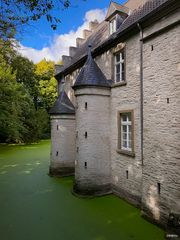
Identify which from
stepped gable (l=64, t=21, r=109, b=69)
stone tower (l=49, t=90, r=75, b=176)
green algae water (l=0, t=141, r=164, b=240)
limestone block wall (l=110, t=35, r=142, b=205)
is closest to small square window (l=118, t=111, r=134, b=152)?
limestone block wall (l=110, t=35, r=142, b=205)

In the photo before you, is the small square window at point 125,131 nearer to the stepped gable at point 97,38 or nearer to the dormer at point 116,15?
the dormer at point 116,15

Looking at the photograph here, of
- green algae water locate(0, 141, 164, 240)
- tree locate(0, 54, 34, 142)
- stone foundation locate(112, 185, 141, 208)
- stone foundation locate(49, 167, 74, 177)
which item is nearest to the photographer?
green algae water locate(0, 141, 164, 240)

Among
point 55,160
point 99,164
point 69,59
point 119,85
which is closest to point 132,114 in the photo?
point 119,85

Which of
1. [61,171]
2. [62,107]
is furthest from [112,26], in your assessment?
[61,171]

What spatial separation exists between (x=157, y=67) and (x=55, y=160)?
29.5 ft

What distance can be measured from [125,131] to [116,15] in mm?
6230

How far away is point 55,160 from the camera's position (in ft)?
45.2

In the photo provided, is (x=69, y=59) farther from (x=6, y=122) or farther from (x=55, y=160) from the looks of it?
(x=6, y=122)

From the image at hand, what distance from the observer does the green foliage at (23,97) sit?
23953mm

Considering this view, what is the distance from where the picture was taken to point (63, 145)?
542 inches

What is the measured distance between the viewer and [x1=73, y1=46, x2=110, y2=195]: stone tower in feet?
33.6

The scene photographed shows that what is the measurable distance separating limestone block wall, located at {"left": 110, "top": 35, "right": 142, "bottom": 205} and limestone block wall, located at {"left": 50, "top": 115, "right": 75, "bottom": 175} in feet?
13.7

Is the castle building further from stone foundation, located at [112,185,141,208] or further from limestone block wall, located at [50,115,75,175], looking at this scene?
limestone block wall, located at [50,115,75,175]

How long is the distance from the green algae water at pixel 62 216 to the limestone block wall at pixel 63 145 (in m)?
1.49
